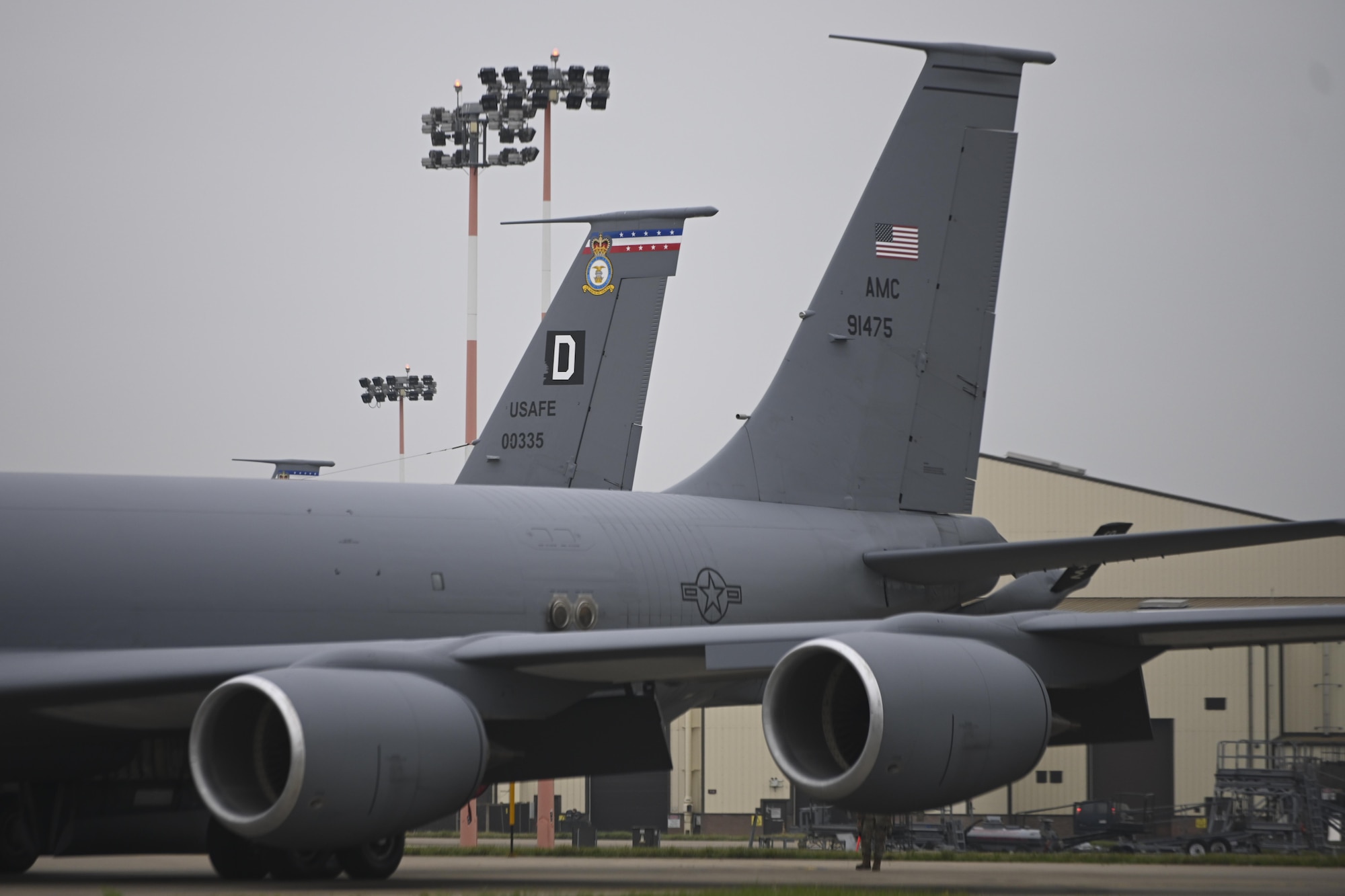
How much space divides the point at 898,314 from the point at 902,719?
973cm

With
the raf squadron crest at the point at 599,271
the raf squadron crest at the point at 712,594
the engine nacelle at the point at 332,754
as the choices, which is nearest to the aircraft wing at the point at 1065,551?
the raf squadron crest at the point at 712,594

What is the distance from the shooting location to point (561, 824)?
152 ft

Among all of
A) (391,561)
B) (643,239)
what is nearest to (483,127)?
(643,239)

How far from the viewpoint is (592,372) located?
89.0 ft

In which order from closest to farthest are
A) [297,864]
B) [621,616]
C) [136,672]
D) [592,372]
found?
[136,672]
[297,864]
[621,616]
[592,372]

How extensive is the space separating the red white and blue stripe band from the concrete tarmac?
1024cm

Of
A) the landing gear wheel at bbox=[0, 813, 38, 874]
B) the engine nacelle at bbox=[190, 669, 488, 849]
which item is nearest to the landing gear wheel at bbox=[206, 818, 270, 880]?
the landing gear wheel at bbox=[0, 813, 38, 874]

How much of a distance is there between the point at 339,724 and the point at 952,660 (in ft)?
14.0

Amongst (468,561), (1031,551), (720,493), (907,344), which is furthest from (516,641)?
(907,344)

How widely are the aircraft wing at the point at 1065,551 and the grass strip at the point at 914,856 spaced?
4.94m

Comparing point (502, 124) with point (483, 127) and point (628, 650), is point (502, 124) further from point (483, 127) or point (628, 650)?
point (628, 650)

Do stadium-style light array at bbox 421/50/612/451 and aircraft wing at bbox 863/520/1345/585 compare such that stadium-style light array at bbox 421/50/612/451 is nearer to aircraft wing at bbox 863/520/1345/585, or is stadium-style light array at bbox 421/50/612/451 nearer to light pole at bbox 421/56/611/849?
light pole at bbox 421/56/611/849

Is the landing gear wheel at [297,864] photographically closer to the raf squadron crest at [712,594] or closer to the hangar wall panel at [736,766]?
the raf squadron crest at [712,594]

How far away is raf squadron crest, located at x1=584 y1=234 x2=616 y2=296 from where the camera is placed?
27750 mm
